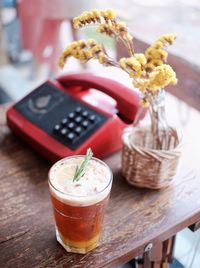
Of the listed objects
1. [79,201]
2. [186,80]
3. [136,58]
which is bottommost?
[186,80]

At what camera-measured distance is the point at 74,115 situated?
0.82 m

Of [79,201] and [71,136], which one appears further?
[71,136]

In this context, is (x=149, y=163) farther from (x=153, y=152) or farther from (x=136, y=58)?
(x=136, y=58)

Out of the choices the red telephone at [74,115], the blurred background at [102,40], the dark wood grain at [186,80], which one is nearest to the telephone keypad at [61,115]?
the red telephone at [74,115]

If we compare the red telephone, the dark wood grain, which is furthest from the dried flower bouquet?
the dark wood grain

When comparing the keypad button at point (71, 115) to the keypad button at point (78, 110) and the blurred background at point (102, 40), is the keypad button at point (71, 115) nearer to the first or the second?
the keypad button at point (78, 110)

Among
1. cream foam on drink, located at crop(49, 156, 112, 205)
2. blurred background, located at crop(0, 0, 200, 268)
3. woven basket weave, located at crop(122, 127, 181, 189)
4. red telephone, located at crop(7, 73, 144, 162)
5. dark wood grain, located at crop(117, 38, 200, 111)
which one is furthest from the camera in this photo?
dark wood grain, located at crop(117, 38, 200, 111)

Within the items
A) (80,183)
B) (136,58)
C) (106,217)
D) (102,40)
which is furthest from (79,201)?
(102,40)

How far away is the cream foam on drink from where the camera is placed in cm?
55

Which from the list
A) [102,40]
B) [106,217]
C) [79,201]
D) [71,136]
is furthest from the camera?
[102,40]

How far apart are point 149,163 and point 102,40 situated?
0.52 m

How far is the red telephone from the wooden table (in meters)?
0.05

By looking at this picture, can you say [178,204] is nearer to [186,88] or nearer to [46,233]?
[46,233]

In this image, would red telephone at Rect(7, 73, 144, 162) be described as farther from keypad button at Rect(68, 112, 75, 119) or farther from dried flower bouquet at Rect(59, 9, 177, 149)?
dried flower bouquet at Rect(59, 9, 177, 149)
